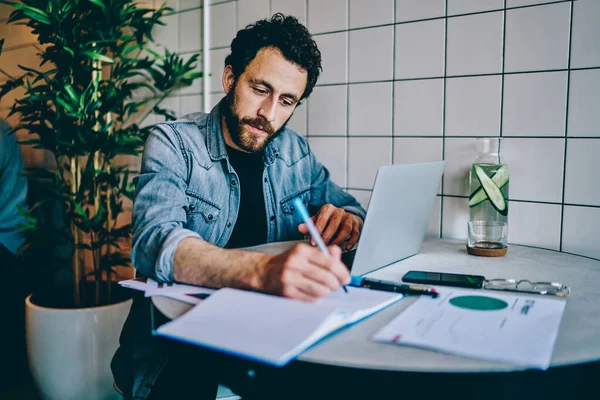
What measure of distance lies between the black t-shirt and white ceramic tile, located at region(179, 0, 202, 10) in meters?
1.08

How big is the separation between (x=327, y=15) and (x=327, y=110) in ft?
1.21

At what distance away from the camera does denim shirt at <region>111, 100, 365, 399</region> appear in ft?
3.72

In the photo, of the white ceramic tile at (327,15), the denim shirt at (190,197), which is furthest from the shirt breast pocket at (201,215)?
the white ceramic tile at (327,15)

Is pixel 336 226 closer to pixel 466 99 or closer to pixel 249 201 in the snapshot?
pixel 249 201

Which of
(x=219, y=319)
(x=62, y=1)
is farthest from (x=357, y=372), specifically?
(x=62, y=1)

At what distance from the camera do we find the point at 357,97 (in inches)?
74.2

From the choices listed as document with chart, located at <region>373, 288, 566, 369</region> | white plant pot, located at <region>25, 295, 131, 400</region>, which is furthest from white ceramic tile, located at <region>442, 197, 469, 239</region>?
white plant pot, located at <region>25, 295, 131, 400</region>

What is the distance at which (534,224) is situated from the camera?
5.12ft

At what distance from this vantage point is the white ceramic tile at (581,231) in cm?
146

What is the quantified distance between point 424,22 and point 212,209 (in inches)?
37.7

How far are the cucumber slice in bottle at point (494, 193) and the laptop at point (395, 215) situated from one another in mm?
261

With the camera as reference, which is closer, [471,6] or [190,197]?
[190,197]

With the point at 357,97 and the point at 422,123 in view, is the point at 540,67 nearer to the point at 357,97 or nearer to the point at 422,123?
the point at 422,123

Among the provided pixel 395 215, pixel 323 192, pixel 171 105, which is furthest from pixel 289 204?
pixel 171 105
